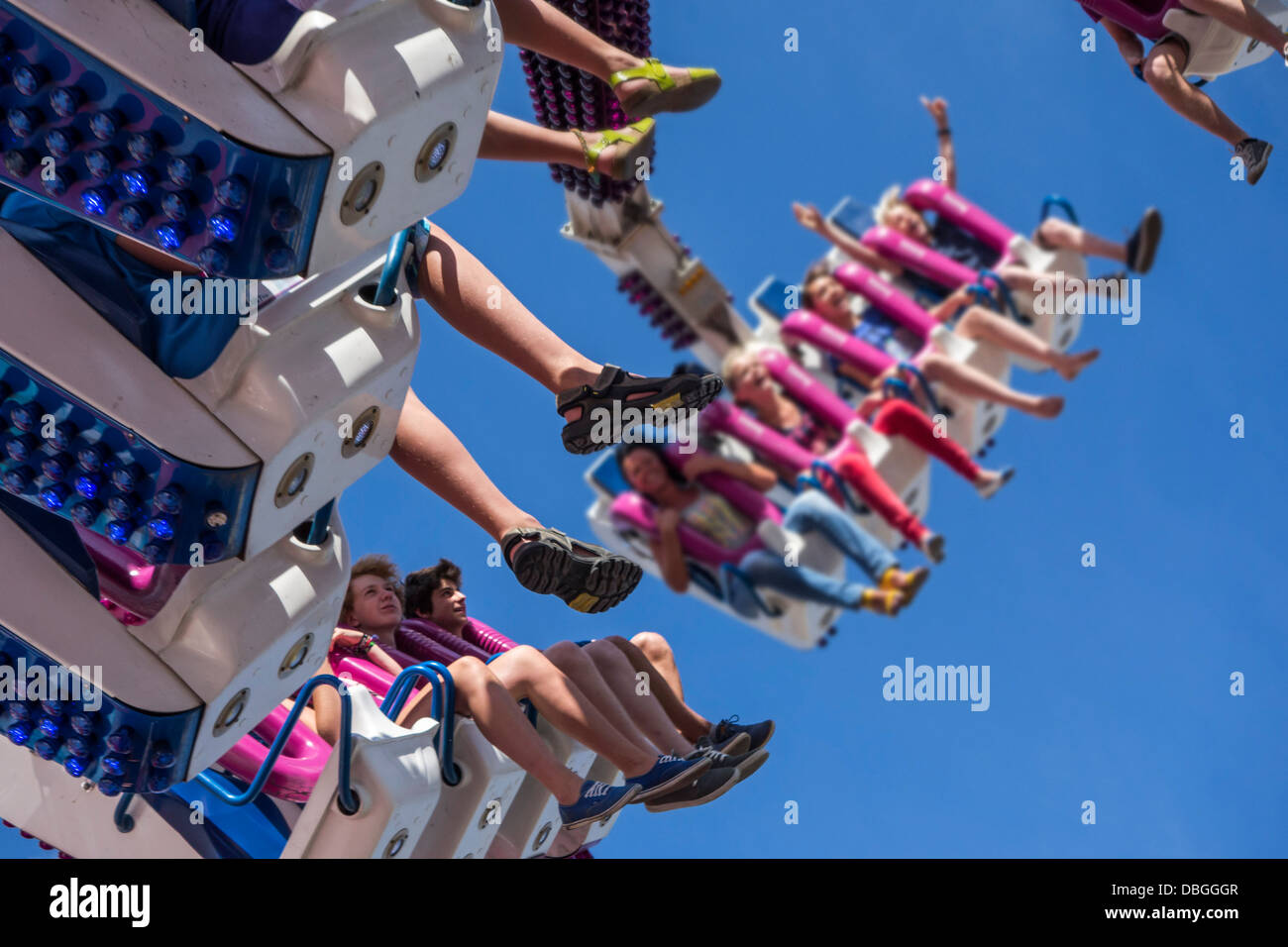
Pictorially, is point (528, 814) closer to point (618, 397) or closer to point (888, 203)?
point (618, 397)

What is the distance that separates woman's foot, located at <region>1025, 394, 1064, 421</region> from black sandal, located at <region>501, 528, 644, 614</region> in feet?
24.2

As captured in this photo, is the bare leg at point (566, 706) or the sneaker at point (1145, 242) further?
the sneaker at point (1145, 242)

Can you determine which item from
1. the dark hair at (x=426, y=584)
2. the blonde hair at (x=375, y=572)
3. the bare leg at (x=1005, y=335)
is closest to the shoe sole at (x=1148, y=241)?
the bare leg at (x=1005, y=335)

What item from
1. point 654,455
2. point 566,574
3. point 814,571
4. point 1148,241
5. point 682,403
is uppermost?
point 682,403

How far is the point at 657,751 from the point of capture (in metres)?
5.70

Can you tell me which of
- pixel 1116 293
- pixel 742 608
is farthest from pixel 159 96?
pixel 1116 293

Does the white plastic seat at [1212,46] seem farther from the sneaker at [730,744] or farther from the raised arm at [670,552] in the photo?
the raised arm at [670,552]

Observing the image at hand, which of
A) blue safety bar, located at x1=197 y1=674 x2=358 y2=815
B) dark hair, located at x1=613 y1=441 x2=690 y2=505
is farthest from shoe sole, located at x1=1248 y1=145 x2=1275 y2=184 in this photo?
dark hair, located at x1=613 y1=441 x2=690 y2=505

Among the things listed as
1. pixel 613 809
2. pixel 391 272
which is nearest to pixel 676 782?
pixel 613 809

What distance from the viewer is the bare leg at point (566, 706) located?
557cm

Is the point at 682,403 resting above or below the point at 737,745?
above

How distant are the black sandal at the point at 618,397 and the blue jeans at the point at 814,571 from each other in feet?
19.9

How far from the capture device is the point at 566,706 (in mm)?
5613

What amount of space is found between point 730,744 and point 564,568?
1164 mm
